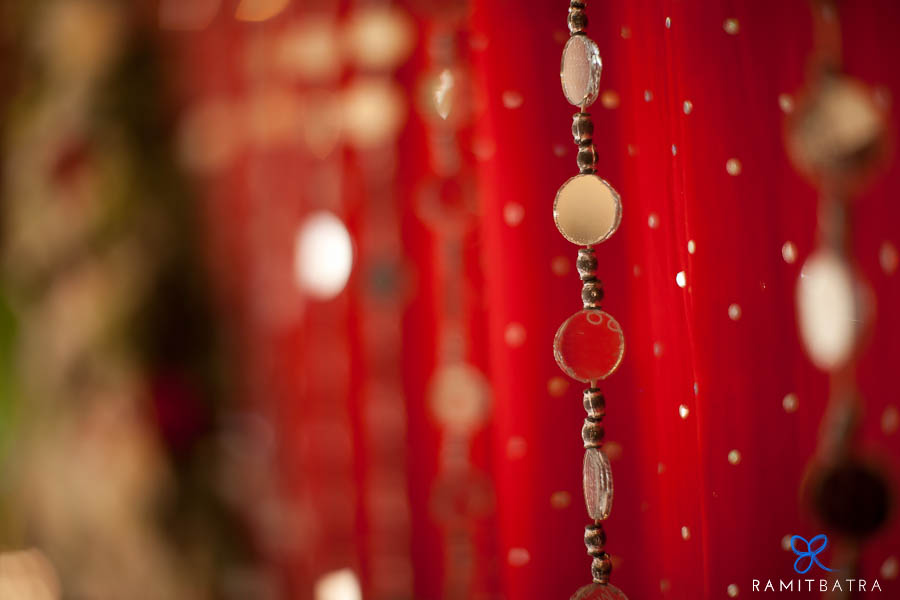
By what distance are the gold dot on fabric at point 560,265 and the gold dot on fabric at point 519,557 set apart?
245mm

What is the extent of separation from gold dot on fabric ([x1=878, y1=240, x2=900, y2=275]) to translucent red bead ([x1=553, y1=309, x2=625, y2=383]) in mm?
220

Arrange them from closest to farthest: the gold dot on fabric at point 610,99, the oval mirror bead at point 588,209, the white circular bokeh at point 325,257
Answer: the oval mirror bead at point 588,209 → the gold dot on fabric at point 610,99 → the white circular bokeh at point 325,257

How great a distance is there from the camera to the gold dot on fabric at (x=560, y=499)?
2.07 feet

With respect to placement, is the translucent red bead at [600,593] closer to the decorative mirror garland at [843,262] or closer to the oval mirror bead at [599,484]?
the oval mirror bead at [599,484]

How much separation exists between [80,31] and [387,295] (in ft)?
1.36

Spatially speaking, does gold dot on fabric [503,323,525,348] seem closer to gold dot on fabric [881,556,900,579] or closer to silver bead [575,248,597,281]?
silver bead [575,248,597,281]

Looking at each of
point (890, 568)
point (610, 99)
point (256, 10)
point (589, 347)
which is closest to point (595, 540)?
point (589, 347)

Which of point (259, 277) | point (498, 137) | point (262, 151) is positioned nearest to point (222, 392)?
point (259, 277)

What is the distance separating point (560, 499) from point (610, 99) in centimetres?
35

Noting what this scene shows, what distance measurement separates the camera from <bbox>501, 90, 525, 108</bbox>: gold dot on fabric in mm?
647

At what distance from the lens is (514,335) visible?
2.11 feet

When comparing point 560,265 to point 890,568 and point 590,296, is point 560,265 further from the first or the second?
point 890,568

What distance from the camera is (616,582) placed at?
0.62 metres

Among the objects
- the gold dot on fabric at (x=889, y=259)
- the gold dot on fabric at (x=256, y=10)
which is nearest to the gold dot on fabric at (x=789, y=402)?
the gold dot on fabric at (x=889, y=259)
